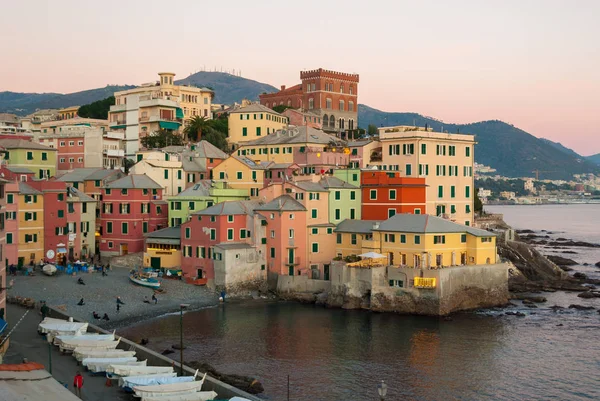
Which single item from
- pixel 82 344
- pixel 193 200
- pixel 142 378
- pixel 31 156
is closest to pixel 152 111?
pixel 31 156

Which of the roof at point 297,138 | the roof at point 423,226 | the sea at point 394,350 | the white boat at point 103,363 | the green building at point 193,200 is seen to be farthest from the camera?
the roof at point 297,138

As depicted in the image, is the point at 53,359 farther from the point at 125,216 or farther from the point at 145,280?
the point at 125,216

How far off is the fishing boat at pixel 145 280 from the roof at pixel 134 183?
561 inches

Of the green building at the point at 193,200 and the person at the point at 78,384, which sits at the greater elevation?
the green building at the point at 193,200

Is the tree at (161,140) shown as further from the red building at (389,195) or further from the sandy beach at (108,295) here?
the red building at (389,195)

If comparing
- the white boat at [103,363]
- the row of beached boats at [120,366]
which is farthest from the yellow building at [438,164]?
the white boat at [103,363]

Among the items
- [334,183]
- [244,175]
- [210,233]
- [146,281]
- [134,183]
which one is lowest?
[146,281]

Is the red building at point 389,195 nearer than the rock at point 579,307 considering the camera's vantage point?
No

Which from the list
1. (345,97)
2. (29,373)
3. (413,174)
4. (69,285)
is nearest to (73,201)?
(69,285)

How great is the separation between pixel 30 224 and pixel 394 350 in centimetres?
4220

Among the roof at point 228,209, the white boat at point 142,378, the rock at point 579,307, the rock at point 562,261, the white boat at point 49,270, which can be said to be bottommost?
the rock at point 562,261

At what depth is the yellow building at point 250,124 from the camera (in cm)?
11331

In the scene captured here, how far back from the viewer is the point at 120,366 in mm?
38781

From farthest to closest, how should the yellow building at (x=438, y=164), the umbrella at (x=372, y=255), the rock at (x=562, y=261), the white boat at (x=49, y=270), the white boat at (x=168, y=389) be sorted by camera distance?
the rock at (x=562, y=261), the yellow building at (x=438, y=164), the white boat at (x=49, y=270), the umbrella at (x=372, y=255), the white boat at (x=168, y=389)
